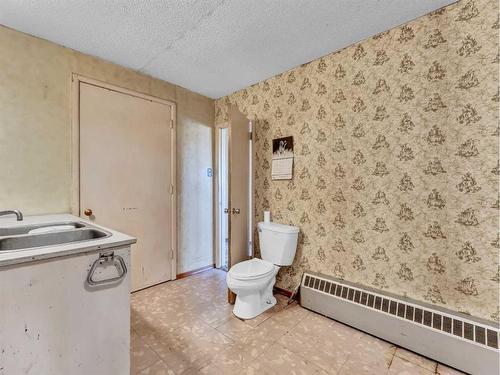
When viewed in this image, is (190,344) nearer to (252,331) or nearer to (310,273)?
(252,331)

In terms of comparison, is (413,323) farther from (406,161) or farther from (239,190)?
(239,190)

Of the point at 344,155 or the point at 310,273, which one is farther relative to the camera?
the point at 310,273

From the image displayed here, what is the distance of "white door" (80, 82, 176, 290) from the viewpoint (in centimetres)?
216

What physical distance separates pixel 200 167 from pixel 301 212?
1420 mm

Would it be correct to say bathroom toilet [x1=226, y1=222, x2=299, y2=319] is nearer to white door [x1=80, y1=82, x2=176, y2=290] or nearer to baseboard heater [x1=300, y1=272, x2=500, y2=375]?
baseboard heater [x1=300, y1=272, x2=500, y2=375]

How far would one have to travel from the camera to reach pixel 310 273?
2232 millimetres

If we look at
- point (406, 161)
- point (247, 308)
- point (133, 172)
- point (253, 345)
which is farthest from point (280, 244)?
point (133, 172)

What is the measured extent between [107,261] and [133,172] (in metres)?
1.45

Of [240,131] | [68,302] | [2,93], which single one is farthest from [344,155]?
[2,93]

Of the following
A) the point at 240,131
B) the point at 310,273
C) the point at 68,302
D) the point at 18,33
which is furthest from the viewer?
the point at 240,131

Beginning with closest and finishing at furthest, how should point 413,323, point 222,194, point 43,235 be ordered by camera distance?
point 43,235 < point 413,323 < point 222,194

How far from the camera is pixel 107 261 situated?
117 cm

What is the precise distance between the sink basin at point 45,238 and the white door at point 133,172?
2.38ft

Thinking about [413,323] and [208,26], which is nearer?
[413,323]
